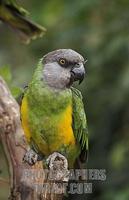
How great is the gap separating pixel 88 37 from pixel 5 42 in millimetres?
1753

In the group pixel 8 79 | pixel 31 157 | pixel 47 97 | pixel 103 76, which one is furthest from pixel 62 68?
pixel 103 76

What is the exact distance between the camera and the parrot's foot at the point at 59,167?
3.18 meters

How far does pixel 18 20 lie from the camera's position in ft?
12.4

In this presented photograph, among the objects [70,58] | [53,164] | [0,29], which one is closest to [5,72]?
[70,58]

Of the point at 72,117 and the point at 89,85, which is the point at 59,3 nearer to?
the point at 89,85

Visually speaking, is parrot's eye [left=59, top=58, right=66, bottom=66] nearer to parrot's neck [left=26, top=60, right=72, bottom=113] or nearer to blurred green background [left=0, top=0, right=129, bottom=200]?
parrot's neck [left=26, top=60, right=72, bottom=113]

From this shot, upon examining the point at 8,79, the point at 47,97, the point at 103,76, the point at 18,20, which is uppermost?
the point at 103,76

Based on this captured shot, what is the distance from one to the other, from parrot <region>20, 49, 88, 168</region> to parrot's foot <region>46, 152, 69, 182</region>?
0.29 meters

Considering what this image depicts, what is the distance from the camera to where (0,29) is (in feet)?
22.5

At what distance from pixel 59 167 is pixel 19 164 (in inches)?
9.5

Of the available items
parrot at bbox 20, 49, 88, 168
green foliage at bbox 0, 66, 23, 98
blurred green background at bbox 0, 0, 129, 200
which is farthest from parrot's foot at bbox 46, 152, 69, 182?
blurred green background at bbox 0, 0, 129, 200

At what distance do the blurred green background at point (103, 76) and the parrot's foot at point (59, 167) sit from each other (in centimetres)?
165

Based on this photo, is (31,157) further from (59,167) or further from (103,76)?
(103,76)

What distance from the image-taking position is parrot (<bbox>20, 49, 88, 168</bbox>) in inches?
141
